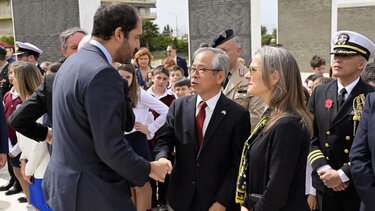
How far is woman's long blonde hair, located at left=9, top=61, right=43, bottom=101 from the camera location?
3961 mm

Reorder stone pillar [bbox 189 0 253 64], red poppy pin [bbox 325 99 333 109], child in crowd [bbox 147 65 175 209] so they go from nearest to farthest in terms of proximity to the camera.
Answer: red poppy pin [bbox 325 99 333 109] < child in crowd [bbox 147 65 175 209] < stone pillar [bbox 189 0 253 64]

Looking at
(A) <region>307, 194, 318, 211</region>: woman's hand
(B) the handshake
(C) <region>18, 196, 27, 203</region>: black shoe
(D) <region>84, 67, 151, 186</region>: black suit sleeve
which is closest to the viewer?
(D) <region>84, 67, 151, 186</region>: black suit sleeve

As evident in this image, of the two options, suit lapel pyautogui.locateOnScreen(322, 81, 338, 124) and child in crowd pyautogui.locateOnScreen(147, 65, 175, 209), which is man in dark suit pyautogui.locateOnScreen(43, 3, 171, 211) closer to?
suit lapel pyautogui.locateOnScreen(322, 81, 338, 124)

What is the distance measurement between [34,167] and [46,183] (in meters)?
1.61

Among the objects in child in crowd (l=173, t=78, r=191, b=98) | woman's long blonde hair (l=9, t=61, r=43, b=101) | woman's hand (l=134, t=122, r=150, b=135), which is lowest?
woman's hand (l=134, t=122, r=150, b=135)

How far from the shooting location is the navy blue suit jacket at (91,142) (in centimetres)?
190

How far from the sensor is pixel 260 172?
2.19 metres

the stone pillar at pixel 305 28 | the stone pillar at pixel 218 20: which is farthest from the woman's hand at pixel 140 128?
the stone pillar at pixel 305 28

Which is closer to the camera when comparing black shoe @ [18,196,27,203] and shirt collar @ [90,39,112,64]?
shirt collar @ [90,39,112,64]

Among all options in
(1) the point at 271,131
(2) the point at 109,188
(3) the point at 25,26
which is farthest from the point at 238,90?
(3) the point at 25,26

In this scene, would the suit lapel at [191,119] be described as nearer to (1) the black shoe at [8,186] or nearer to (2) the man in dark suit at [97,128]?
(2) the man in dark suit at [97,128]

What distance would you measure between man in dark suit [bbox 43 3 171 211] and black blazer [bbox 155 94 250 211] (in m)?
0.42

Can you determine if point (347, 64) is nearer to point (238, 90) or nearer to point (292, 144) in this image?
point (238, 90)

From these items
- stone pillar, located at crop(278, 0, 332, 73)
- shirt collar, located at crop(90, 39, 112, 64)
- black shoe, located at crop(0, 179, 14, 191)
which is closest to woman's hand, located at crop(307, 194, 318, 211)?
shirt collar, located at crop(90, 39, 112, 64)
